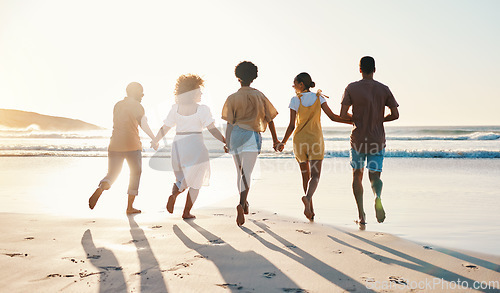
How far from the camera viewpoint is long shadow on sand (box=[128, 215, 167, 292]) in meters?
2.73

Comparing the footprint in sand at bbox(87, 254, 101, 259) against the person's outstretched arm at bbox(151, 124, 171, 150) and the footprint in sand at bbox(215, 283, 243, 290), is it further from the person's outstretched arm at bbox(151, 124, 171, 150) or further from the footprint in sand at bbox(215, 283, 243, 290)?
the person's outstretched arm at bbox(151, 124, 171, 150)

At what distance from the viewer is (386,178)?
9.55m

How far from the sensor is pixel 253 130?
499 cm

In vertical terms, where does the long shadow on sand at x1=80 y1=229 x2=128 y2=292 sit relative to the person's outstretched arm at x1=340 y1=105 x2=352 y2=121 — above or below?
below

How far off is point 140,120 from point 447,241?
13.4 ft

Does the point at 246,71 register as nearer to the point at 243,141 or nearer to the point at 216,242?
the point at 243,141

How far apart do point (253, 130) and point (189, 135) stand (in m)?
0.89

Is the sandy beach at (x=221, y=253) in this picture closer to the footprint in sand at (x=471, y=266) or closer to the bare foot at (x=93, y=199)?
the footprint in sand at (x=471, y=266)

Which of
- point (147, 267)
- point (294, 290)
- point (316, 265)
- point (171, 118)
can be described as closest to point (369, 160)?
point (316, 265)

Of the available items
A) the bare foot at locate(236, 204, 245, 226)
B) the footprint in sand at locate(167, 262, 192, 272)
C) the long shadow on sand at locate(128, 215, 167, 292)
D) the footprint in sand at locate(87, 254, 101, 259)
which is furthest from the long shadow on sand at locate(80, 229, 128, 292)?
the bare foot at locate(236, 204, 245, 226)

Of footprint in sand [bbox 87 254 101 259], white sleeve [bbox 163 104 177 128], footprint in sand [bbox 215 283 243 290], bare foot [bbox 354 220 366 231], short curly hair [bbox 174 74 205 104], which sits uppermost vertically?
short curly hair [bbox 174 74 205 104]

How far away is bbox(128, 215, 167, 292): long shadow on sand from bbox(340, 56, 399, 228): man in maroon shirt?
8.14 feet

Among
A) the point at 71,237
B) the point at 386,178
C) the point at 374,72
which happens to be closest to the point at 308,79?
the point at 374,72

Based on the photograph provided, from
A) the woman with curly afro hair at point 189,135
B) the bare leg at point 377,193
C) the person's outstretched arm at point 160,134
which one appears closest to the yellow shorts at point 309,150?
the bare leg at point 377,193
